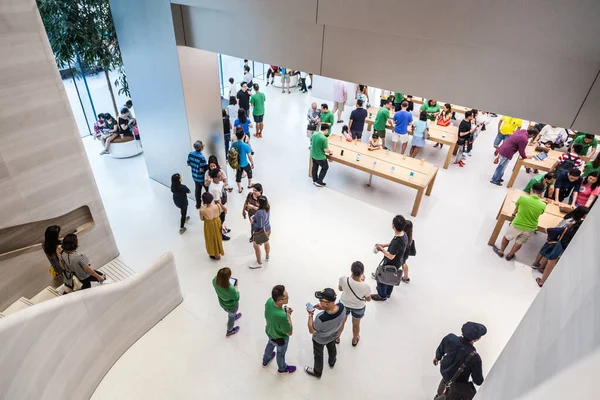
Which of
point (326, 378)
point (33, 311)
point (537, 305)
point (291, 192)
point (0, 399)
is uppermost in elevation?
point (537, 305)

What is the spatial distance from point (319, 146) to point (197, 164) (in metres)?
2.51

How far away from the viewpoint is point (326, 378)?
14.7 ft

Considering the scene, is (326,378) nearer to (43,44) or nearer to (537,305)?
(537,305)

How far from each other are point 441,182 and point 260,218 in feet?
16.2

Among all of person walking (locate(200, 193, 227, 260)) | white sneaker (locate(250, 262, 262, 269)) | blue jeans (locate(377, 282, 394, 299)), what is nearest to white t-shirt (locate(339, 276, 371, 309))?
blue jeans (locate(377, 282, 394, 299))

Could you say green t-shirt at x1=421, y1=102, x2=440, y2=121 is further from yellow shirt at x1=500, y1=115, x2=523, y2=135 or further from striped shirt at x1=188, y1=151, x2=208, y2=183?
striped shirt at x1=188, y1=151, x2=208, y2=183

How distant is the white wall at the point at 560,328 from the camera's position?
62.6 inches

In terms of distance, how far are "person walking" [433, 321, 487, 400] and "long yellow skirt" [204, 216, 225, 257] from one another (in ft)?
11.4

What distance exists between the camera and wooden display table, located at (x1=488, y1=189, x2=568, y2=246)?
5.96 m

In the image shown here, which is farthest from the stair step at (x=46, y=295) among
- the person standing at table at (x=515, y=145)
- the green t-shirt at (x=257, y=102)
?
the person standing at table at (x=515, y=145)

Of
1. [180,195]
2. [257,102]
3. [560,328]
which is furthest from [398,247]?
[257,102]

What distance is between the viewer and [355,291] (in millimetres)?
4219

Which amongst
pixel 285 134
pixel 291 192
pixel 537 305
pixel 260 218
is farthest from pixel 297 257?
pixel 285 134

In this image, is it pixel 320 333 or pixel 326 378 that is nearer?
pixel 320 333
